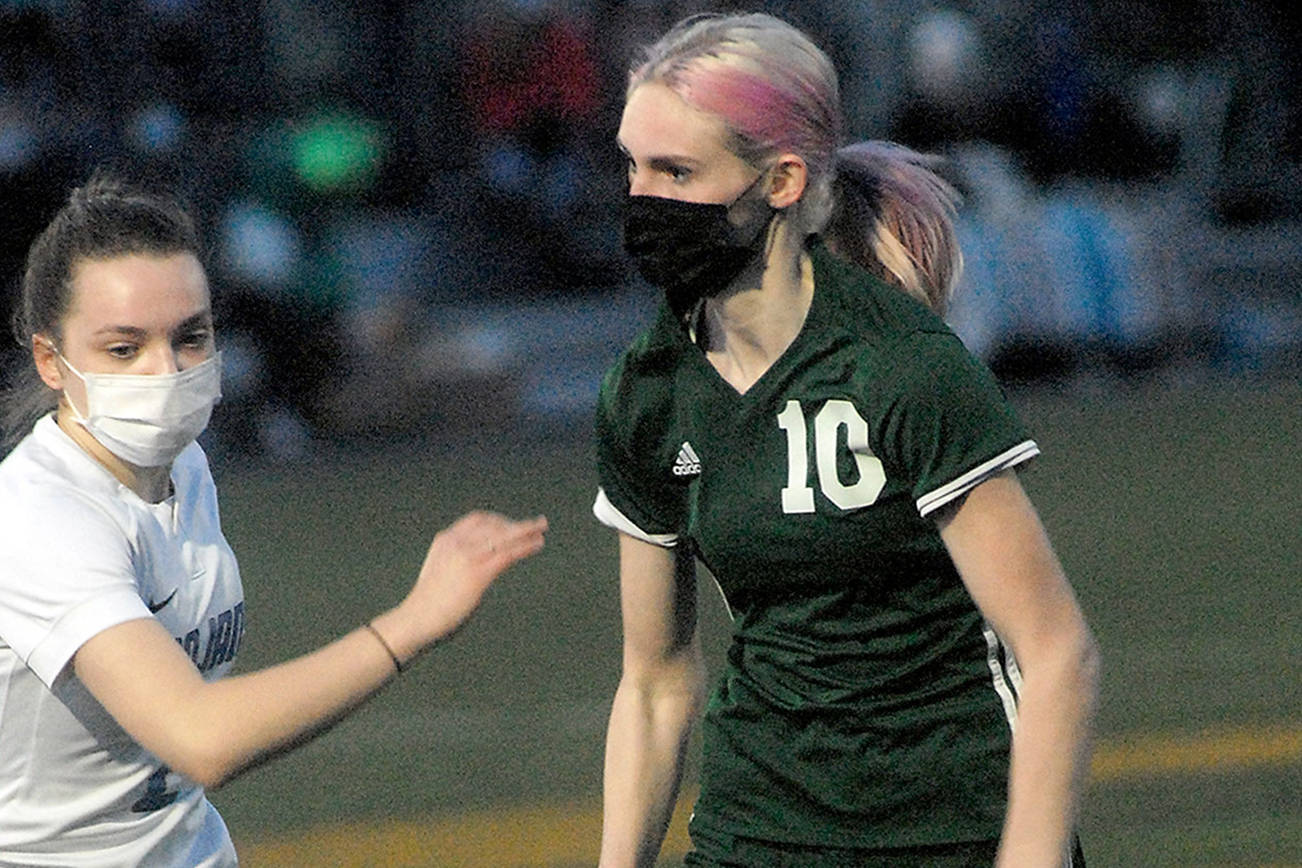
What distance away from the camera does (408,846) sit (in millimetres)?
7277

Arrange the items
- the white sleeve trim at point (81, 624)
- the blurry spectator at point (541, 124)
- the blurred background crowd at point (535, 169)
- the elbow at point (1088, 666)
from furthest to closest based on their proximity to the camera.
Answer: the blurry spectator at point (541, 124)
the blurred background crowd at point (535, 169)
the elbow at point (1088, 666)
the white sleeve trim at point (81, 624)

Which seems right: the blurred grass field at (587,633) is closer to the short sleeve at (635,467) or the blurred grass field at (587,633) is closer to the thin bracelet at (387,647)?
the short sleeve at (635,467)

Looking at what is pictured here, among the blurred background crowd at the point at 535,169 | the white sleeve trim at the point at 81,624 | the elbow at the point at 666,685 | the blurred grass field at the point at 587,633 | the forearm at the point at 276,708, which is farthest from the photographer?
the blurred background crowd at the point at 535,169

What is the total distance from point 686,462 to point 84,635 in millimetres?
929

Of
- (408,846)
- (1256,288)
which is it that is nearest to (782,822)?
(408,846)

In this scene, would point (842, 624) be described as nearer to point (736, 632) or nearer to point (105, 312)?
point (736, 632)

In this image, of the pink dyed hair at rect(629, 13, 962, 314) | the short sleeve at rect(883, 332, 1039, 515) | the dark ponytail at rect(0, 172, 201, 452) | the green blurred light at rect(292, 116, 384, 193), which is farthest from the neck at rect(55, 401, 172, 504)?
the green blurred light at rect(292, 116, 384, 193)

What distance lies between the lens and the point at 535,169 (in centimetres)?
1486

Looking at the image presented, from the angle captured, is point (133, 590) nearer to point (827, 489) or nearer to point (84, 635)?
point (84, 635)

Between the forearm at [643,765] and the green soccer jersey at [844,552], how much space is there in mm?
206

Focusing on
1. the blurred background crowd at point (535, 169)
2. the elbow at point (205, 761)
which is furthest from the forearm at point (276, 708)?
the blurred background crowd at point (535, 169)

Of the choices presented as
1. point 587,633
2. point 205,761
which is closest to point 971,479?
point 205,761

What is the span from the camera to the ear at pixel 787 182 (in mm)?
3674

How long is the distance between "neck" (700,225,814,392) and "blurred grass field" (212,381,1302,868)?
11.7 feet
